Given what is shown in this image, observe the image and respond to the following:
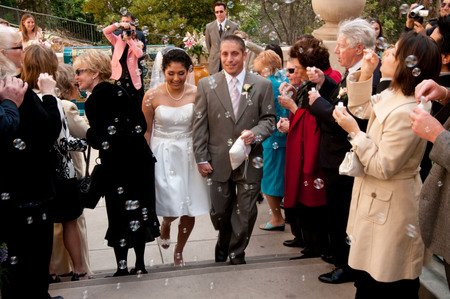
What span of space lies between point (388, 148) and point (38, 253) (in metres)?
2.51

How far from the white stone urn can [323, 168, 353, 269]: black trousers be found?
4.07 meters

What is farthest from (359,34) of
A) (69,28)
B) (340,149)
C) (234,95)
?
(69,28)

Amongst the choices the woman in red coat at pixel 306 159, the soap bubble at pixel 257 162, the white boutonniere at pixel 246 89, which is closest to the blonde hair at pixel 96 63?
the white boutonniere at pixel 246 89

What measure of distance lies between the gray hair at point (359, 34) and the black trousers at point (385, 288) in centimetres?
184

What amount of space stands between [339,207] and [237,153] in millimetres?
958

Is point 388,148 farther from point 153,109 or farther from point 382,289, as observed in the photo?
point 153,109

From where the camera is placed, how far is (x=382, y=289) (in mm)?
3068

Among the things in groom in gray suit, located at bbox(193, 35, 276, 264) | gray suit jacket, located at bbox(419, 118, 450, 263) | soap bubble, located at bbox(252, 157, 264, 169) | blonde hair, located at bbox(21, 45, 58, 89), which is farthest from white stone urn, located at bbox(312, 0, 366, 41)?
gray suit jacket, located at bbox(419, 118, 450, 263)

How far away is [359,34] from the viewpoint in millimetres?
3779

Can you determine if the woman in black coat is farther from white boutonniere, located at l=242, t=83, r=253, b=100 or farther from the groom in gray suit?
white boutonniere, located at l=242, t=83, r=253, b=100

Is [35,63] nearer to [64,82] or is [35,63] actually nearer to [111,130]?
[64,82]

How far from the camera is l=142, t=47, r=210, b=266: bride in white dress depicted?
4.29 m

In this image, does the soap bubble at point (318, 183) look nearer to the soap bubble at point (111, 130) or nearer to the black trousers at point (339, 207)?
the black trousers at point (339, 207)

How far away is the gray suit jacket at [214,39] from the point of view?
1023 centimetres
